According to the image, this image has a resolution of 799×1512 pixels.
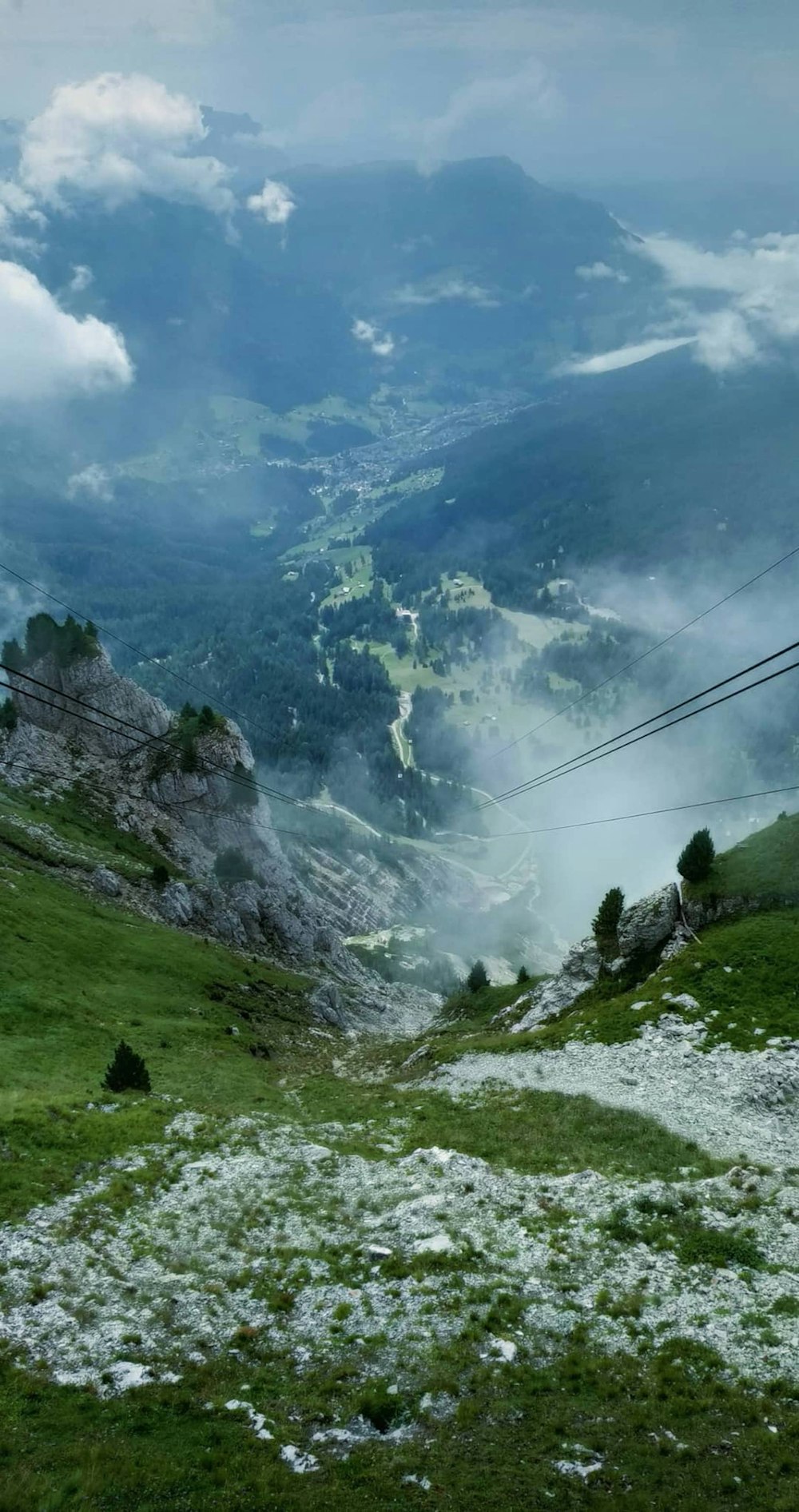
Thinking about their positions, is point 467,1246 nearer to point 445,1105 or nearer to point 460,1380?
point 460,1380

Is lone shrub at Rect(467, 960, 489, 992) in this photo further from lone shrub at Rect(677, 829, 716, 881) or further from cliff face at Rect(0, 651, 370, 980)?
lone shrub at Rect(677, 829, 716, 881)

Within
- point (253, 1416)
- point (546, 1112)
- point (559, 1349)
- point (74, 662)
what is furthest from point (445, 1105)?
point (74, 662)

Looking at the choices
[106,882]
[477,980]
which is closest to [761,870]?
[477,980]

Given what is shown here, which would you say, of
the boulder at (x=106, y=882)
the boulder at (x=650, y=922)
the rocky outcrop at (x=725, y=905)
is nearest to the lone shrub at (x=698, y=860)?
the boulder at (x=650, y=922)

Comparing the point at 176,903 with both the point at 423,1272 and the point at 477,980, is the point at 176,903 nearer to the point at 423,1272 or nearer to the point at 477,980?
the point at 477,980

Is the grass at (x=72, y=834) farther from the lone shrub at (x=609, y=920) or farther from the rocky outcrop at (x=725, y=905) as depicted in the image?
the rocky outcrop at (x=725, y=905)

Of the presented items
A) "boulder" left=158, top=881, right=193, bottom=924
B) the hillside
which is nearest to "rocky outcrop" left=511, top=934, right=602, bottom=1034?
the hillside

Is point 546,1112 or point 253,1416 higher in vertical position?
point 546,1112
